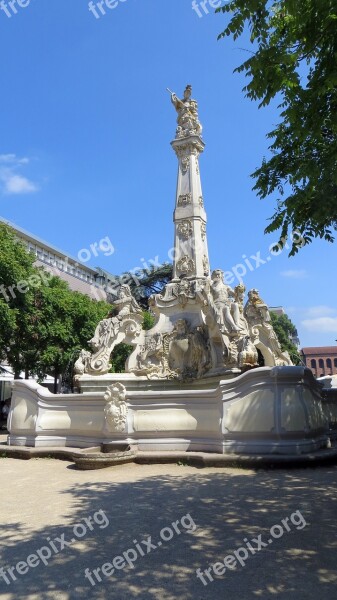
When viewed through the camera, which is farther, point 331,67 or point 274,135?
point 274,135

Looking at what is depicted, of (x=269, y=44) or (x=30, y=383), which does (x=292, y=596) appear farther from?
(x=30, y=383)

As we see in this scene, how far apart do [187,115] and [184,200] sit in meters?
3.78

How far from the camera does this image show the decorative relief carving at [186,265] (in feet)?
54.6

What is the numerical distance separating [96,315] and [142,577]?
82.9 feet

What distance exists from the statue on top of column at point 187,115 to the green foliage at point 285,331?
32360 mm

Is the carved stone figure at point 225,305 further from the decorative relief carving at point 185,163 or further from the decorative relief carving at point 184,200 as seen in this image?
the decorative relief carving at point 185,163

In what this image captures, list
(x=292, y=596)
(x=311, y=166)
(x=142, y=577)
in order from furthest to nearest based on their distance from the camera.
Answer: (x=311, y=166), (x=142, y=577), (x=292, y=596)

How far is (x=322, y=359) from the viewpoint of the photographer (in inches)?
3863

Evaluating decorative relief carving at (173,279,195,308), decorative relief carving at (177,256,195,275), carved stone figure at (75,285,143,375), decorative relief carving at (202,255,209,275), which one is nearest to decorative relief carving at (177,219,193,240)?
decorative relief carving at (177,256,195,275)

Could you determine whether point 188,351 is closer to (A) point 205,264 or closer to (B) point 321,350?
(A) point 205,264

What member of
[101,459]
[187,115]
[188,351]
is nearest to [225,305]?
[188,351]

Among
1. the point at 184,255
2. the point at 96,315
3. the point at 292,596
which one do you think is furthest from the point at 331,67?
the point at 96,315

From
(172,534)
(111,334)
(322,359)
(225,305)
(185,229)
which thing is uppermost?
(322,359)

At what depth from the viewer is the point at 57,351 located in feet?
84.3
